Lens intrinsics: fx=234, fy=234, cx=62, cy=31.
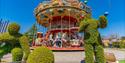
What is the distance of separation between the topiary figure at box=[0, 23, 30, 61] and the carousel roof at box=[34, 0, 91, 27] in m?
10.6

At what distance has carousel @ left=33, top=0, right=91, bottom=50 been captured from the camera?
23.5 meters

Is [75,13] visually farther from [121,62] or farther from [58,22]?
[121,62]

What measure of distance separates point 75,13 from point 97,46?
10804 mm

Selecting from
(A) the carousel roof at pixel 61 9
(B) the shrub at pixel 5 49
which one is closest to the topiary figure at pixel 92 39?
(B) the shrub at pixel 5 49

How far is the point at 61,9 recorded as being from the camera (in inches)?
925

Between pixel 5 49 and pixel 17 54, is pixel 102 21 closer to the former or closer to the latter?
pixel 17 54

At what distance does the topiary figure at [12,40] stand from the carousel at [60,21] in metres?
9.42

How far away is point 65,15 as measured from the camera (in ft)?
80.9

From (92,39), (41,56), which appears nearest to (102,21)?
(92,39)

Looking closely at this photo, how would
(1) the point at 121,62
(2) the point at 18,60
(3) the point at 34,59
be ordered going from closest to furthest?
(3) the point at 34,59 < (2) the point at 18,60 < (1) the point at 121,62

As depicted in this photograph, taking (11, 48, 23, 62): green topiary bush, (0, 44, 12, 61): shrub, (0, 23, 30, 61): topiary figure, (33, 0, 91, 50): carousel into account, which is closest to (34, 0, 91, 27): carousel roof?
(33, 0, 91, 50): carousel

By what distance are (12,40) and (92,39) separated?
4.55 metres

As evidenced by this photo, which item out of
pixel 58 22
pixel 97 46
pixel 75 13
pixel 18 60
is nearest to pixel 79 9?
pixel 75 13

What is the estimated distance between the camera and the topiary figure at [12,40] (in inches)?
513
